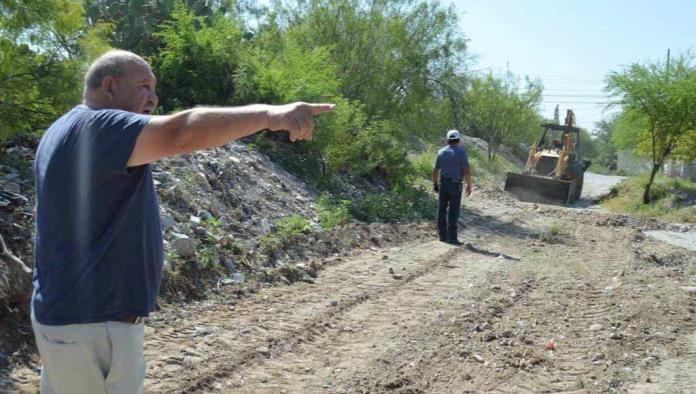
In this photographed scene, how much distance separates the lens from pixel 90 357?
247cm

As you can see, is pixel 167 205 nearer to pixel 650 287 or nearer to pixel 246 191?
pixel 246 191

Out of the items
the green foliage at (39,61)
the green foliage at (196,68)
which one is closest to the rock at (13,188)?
the green foliage at (39,61)

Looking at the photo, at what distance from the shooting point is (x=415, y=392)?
4.82m

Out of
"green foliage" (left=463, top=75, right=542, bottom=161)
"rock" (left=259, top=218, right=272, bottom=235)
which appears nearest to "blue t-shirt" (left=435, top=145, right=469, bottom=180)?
"rock" (left=259, top=218, right=272, bottom=235)

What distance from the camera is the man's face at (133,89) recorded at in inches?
99.4

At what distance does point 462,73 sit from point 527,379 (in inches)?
732

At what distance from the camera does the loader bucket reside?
23.5 metres

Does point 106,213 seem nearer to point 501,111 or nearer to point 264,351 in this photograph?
point 264,351

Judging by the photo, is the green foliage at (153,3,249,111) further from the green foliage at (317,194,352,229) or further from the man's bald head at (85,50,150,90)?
the man's bald head at (85,50,150,90)

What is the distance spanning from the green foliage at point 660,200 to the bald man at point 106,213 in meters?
20.7

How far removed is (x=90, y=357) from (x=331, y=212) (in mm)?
9390

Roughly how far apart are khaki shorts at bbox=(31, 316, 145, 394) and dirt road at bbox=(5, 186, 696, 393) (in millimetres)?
2193

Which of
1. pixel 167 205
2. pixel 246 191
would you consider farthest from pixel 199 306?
pixel 246 191

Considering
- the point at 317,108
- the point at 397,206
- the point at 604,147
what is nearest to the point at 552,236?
the point at 397,206
